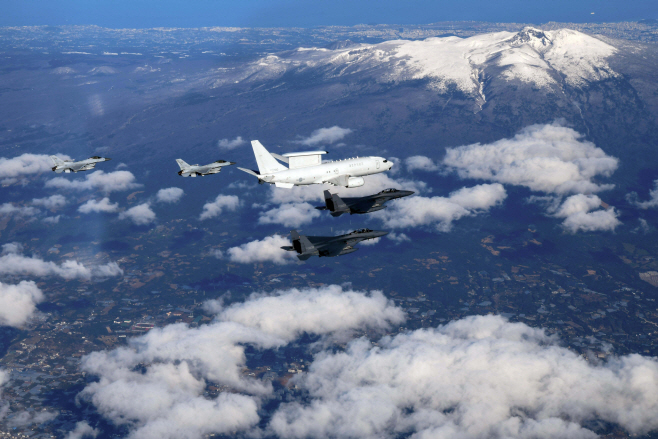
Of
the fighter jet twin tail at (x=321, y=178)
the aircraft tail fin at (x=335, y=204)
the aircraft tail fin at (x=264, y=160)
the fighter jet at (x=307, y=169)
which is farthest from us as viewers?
the fighter jet at (x=307, y=169)

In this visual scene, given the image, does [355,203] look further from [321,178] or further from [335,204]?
[321,178]

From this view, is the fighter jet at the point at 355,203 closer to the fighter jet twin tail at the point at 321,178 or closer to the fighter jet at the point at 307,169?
the fighter jet twin tail at the point at 321,178

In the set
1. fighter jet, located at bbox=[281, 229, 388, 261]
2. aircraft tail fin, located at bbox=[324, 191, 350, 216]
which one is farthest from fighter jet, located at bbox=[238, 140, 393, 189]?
fighter jet, located at bbox=[281, 229, 388, 261]

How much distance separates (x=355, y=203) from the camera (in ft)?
312

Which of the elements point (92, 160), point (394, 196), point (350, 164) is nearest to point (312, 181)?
point (350, 164)

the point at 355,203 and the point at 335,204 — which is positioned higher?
the point at 335,204

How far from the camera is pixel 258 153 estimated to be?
101 meters

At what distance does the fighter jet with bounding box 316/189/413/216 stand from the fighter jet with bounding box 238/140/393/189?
697 centimetres

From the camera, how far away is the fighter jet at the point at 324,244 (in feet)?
290

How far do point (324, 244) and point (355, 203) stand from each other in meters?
9.78

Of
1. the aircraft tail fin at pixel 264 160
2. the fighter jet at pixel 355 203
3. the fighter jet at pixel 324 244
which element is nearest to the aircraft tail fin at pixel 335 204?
the fighter jet at pixel 355 203

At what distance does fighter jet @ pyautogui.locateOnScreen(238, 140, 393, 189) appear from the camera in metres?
101

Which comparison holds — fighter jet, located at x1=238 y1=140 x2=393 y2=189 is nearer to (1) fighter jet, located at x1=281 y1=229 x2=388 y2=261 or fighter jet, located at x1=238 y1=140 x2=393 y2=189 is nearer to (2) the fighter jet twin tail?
(2) the fighter jet twin tail

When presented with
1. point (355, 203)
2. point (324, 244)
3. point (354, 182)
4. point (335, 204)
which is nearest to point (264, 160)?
point (354, 182)
